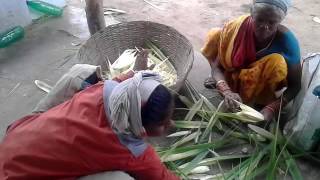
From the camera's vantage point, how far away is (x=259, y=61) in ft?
8.53

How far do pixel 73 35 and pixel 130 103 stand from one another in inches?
102

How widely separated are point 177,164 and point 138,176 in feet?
2.03

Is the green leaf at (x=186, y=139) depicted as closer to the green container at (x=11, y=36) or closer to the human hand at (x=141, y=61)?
the human hand at (x=141, y=61)

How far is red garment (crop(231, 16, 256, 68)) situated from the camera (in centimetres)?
260

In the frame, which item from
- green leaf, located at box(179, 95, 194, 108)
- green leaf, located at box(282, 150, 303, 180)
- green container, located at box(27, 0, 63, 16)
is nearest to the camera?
green leaf, located at box(282, 150, 303, 180)

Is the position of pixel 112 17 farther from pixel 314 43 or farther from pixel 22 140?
pixel 22 140

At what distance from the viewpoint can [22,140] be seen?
1701mm

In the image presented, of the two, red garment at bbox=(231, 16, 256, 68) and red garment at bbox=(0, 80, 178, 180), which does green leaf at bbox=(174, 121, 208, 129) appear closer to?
red garment at bbox=(231, 16, 256, 68)

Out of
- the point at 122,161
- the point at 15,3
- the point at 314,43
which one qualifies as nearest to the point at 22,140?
the point at 122,161

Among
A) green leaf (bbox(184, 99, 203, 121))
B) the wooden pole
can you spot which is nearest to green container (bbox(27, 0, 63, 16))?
the wooden pole

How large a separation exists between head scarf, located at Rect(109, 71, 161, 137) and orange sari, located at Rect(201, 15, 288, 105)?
120cm

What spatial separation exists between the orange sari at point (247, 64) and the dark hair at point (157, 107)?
1.20 metres

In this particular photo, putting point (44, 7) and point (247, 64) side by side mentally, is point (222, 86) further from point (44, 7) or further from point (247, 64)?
point (44, 7)

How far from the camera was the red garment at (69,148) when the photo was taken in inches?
64.1
